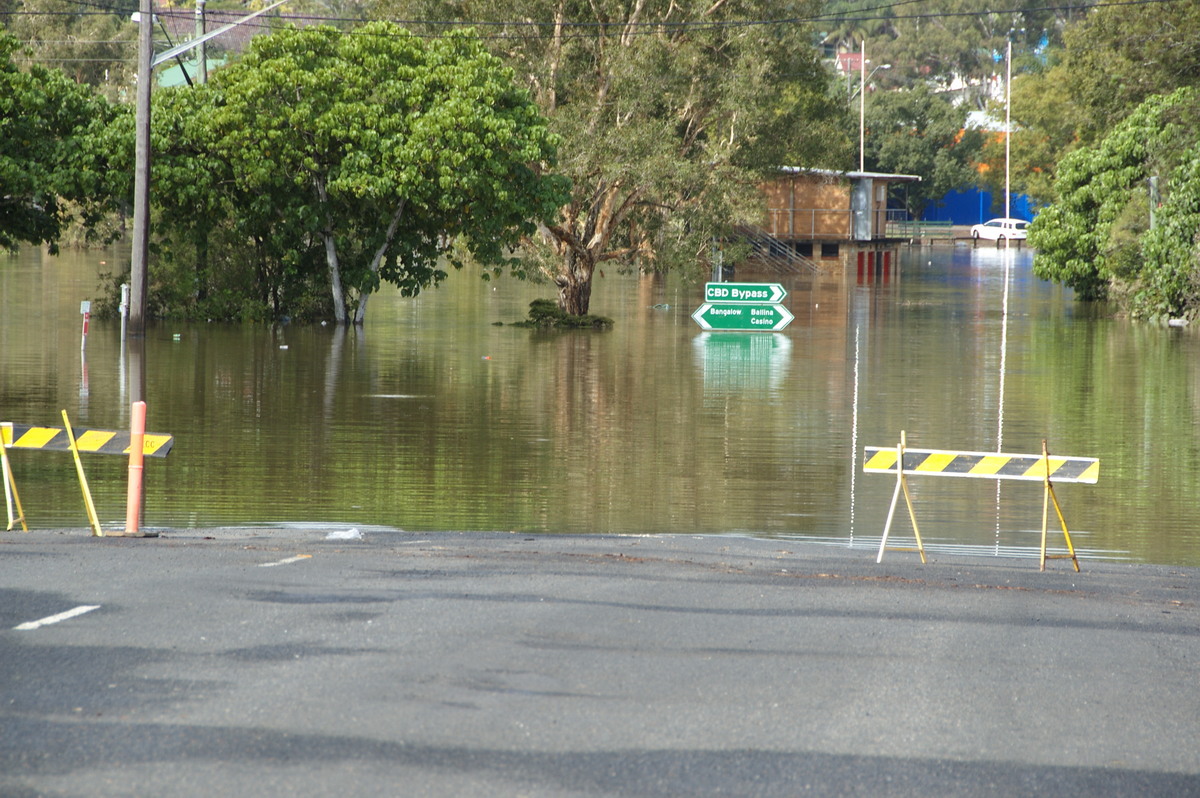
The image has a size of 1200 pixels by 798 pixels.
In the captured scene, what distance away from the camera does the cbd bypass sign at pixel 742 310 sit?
35750 millimetres

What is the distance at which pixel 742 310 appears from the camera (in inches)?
1417

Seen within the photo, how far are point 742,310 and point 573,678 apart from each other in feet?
97.1

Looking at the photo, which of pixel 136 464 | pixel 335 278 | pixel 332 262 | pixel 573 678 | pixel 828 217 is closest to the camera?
pixel 573 678

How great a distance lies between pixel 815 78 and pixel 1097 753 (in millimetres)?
44318

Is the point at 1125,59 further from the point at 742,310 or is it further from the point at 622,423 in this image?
the point at 622,423

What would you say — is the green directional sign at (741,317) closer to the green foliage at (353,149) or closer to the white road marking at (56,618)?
the green foliage at (353,149)

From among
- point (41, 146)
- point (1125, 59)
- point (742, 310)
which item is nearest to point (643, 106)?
point (742, 310)

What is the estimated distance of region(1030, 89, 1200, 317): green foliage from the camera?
3838 cm

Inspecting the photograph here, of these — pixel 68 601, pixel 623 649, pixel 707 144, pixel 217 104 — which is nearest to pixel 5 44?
pixel 217 104

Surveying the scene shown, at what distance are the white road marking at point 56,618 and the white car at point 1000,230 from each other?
96.8m

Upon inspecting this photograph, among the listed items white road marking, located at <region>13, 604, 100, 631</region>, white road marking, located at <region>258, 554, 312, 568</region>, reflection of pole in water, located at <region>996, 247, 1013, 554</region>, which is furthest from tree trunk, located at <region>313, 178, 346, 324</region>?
white road marking, located at <region>13, 604, 100, 631</region>

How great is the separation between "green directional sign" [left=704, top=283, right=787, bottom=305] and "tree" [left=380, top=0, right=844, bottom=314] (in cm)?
146

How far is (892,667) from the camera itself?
730cm

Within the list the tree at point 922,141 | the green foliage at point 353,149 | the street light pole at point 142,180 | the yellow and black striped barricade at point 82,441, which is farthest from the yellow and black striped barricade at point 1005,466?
the tree at point 922,141
